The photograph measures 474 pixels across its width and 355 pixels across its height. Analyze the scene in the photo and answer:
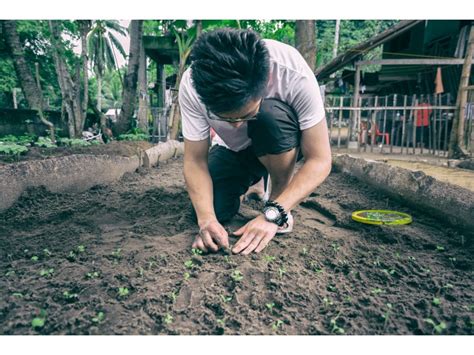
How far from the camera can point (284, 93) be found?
188cm

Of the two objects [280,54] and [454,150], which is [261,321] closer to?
[280,54]

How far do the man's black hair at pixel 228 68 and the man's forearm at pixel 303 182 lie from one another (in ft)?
1.89

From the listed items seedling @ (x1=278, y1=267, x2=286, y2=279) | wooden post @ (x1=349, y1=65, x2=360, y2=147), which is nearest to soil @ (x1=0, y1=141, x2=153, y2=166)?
seedling @ (x1=278, y1=267, x2=286, y2=279)

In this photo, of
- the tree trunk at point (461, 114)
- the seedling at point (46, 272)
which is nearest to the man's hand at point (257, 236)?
the seedling at point (46, 272)

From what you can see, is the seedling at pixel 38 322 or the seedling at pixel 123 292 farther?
the seedling at pixel 123 292

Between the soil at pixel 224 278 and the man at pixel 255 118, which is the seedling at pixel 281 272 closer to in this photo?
the soil at pixel 224 278

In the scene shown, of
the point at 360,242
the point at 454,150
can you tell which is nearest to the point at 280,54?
the point at 360,242

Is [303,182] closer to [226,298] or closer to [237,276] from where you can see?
[237,276]

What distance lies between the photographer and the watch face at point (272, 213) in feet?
5.93

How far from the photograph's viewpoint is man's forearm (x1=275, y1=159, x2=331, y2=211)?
1.83 m

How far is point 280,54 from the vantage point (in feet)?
5.90

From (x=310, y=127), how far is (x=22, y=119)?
20.9ft

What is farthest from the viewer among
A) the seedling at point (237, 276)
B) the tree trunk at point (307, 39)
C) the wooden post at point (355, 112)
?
the wooden post at point (355, 112)

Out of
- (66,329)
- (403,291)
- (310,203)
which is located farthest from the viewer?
(310,203)
